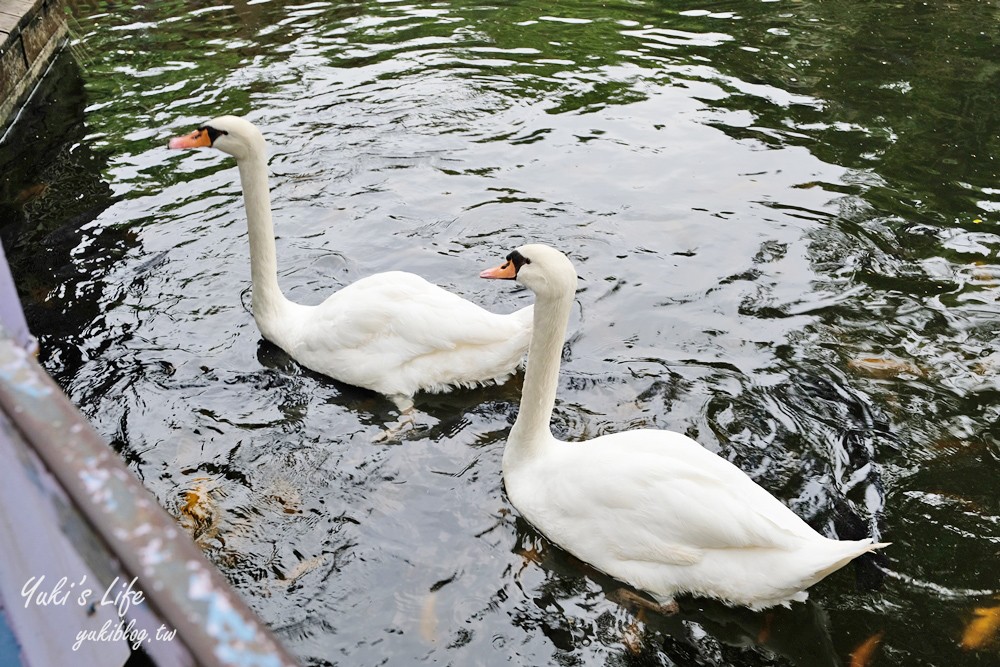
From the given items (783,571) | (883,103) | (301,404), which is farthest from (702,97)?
(783,571)

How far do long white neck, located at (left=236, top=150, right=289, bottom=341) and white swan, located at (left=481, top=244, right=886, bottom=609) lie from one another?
79.1 inches

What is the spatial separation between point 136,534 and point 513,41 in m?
11.2

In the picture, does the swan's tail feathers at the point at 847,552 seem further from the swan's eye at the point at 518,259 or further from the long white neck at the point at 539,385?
the swan's eye at the point at 518,259

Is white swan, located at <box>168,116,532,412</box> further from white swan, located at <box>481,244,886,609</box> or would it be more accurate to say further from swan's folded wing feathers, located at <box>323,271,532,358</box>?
white swan, located at <box>481,244,886,609</box>

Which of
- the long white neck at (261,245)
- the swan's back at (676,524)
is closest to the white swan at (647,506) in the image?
the swan's back at (676,524)

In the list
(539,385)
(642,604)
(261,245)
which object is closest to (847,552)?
(642,604)

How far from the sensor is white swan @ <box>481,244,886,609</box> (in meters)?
3.70

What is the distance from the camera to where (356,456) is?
16.2 feet

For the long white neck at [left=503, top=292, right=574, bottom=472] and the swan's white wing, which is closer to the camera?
the swan's white wing

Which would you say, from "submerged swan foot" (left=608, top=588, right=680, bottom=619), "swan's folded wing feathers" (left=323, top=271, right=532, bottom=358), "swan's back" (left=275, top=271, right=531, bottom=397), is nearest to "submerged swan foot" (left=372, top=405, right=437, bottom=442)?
"swan's back" (left=275, top=271, right=531, bottom=397)

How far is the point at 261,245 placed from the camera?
574cm

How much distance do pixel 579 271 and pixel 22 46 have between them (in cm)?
708

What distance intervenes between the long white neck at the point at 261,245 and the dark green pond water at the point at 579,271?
0.29m

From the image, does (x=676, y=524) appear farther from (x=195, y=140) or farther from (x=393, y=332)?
(x=195, y=140)
